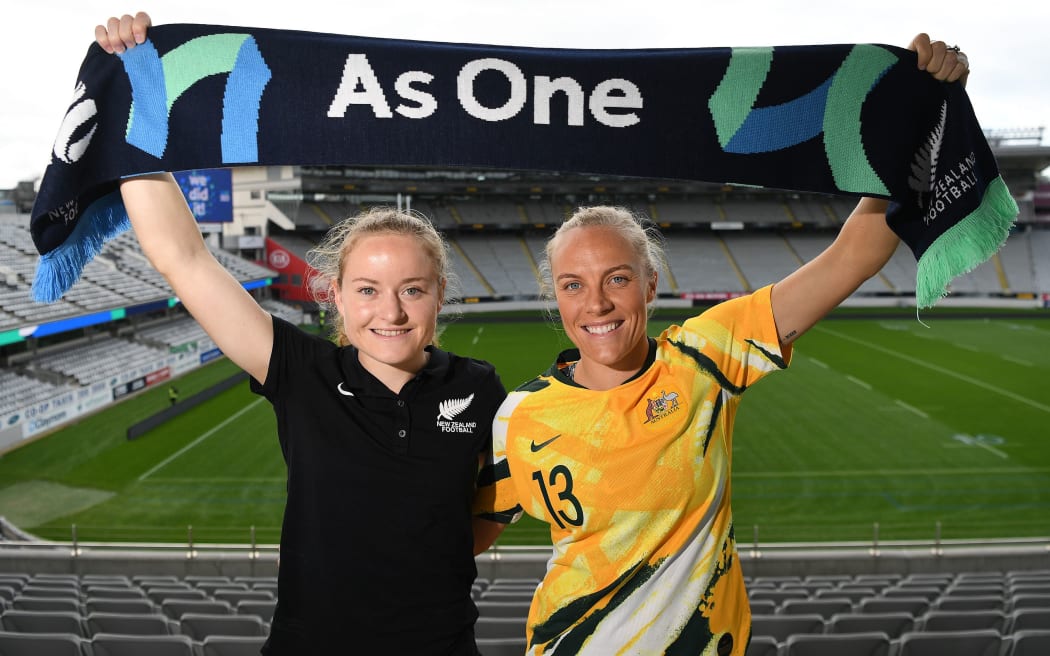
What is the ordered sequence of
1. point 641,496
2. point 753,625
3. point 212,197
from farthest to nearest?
point 212,197
point 753,625
point 641,496

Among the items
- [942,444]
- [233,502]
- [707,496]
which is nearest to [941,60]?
[707,496]

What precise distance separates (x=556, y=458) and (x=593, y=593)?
0.40 metres

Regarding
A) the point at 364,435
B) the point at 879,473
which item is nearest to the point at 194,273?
the point at 364,435

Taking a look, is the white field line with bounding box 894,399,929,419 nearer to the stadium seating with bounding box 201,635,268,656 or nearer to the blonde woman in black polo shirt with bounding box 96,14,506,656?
the stadium seating with bounding box 201,635,268,656

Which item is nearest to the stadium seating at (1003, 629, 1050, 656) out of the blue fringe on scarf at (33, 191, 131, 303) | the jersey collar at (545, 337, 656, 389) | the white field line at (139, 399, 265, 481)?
the jersey collar at (545, 337, 656, 389)

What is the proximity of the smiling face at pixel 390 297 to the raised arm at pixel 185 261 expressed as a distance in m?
0.31

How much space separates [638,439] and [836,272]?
0.87m

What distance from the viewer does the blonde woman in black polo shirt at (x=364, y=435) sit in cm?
205

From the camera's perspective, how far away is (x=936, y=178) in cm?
222

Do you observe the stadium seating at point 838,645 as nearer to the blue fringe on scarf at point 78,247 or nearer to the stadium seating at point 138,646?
the stadium seating at point 138,646

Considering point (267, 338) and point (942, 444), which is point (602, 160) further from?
point (942, 444)

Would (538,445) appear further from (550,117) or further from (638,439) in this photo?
(550,117)

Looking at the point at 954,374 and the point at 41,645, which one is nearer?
the point at 41,645

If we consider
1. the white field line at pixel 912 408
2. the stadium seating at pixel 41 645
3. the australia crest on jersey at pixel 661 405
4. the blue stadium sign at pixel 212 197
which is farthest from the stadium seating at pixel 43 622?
the blue stadium sign at pixel 212 197
